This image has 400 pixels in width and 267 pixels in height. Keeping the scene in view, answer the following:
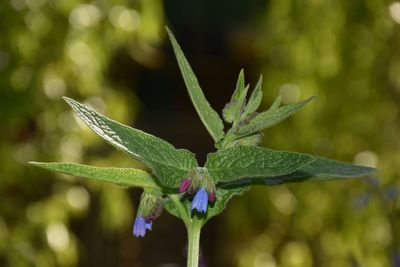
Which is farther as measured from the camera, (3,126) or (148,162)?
(3,126)

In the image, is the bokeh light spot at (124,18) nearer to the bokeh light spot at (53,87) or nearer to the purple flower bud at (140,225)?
the bokeh light spot at (53,87)

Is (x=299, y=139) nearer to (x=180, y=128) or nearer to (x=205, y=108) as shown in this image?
(x=180, y=128)

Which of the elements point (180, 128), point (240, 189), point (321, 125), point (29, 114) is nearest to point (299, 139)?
point (321, 125)

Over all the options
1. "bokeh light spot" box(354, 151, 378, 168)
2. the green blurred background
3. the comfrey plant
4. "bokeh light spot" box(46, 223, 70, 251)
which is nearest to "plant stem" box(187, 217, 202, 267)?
the comfrey plant

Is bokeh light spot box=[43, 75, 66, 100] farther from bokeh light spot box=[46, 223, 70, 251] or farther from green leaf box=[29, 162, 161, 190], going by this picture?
green leaf box=[29, 162, 161, 190]

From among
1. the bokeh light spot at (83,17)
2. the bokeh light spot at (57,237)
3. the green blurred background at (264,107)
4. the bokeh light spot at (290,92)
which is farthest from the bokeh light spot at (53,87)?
the bokeh light spot at (290,92)

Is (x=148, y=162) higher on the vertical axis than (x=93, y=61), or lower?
lower

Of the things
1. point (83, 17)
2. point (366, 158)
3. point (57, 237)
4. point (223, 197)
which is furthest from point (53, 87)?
point (223, 197)

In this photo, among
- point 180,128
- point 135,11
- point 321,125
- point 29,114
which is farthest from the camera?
point 180,128

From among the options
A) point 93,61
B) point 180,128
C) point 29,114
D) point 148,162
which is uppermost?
point 180,128
